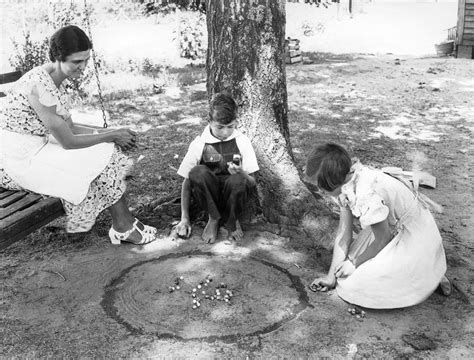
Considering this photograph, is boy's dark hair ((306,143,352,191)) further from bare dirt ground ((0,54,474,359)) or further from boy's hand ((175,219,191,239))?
boy's hand ((175,219,191,239))

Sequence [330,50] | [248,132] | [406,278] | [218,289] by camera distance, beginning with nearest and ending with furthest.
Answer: [406,278] → [218,289] → [248,132] → [330,50]

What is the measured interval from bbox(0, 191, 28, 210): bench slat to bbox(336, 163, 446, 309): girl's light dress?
2164 millimetres

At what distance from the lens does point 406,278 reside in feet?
10.6

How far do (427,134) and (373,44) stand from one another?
28.4 feet

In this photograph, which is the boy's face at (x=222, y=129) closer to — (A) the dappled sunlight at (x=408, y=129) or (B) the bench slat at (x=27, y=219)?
(B) the bench slat at (x=27, y=219)

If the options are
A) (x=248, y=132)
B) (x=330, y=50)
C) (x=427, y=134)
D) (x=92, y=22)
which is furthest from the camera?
(x=92, y=22)

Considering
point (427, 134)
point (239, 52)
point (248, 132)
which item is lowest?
point (427, 134)

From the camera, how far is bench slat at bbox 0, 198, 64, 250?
3.22 meters

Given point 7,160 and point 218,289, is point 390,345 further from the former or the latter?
point 7,160

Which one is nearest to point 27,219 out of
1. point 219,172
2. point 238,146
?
point 219,172

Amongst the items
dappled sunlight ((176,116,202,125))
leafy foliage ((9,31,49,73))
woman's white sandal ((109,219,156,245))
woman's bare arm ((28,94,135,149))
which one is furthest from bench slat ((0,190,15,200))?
leafy foliage ((9,31,49,73))

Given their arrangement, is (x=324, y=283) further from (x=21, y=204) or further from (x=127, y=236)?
(x=21, y=204)

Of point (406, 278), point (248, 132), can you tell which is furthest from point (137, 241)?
point (406, 278)

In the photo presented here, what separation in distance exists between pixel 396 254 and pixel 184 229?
1685mm
